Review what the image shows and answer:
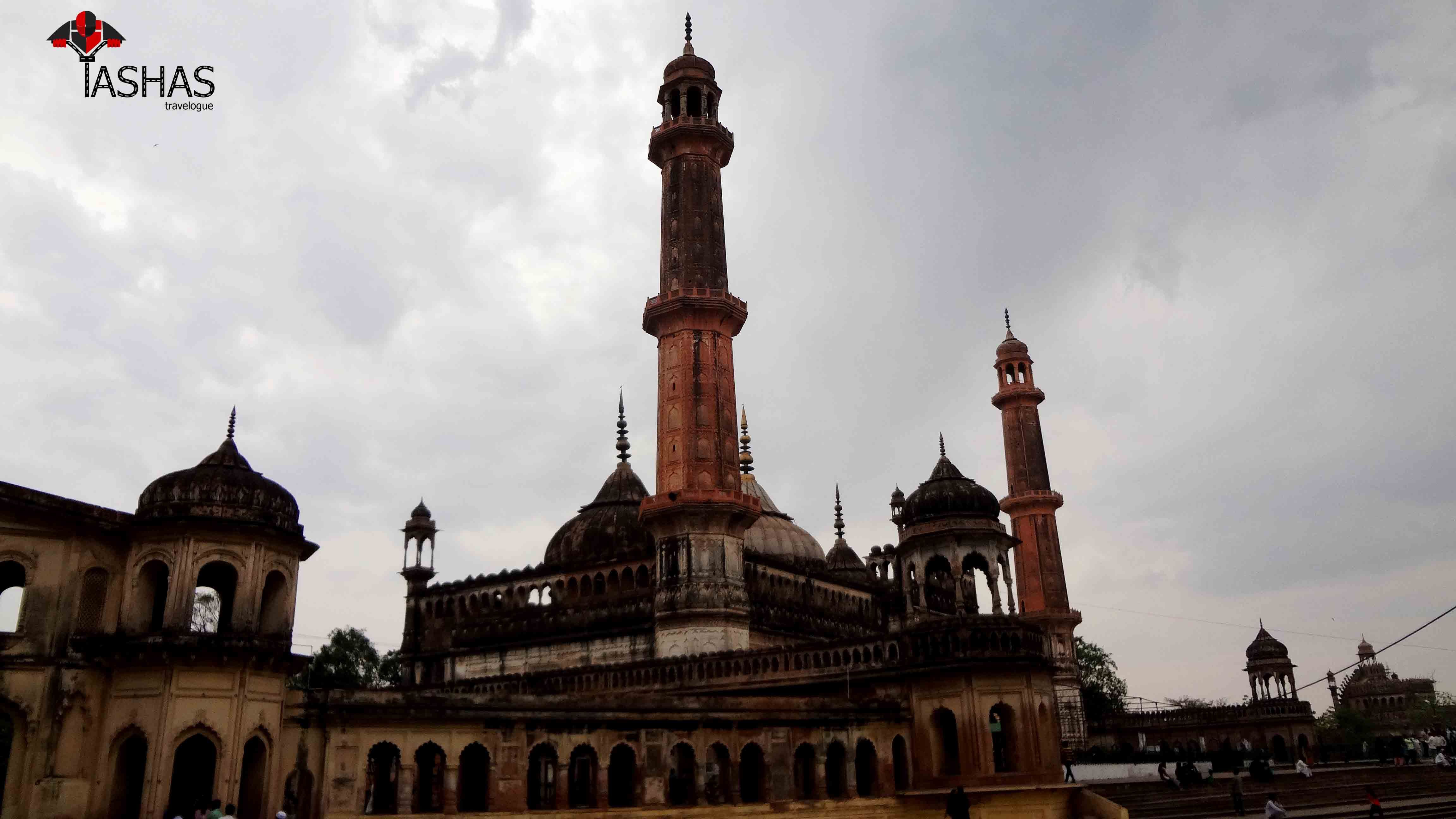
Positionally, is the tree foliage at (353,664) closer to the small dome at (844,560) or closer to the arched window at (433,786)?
the small dome at (844,560)

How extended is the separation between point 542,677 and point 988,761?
52.9 ft

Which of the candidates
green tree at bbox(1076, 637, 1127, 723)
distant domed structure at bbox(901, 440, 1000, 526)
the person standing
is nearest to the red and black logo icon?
distant domed structure at bbox(901, 440, 1000, 526)

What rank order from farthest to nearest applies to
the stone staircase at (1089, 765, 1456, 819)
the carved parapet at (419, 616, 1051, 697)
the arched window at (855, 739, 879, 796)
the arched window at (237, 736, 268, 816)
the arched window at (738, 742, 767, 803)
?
the stone staircase at (1089, 765, 1456, 819), the arched window at (855, 739, 879, 796), the carved parapet at (419, 616, 1051, 697), the arched window at (738, 742, 767, 803), the arched window at (237, 736, 268, 816)

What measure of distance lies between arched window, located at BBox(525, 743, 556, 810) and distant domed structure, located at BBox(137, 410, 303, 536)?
668 centimetres

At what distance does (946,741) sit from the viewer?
24.6 m

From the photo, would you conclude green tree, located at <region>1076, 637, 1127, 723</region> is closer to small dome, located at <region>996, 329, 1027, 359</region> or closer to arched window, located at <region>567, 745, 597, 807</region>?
small dome, located at <region>996, 329, 1027, 359</region>

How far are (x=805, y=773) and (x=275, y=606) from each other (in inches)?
466

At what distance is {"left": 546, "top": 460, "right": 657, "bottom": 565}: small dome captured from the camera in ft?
133

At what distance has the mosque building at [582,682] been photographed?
19219 millimetres

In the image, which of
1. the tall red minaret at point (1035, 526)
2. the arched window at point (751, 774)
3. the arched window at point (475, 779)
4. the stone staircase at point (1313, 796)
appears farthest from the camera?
the tall red minaret at point (1035, 526)

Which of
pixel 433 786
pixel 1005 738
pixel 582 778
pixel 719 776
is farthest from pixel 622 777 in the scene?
pixel 1005 738

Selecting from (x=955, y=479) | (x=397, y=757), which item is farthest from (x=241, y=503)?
(x=955, y=479)

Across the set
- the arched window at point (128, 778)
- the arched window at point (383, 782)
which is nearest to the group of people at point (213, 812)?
the arched window at point (128, 778)

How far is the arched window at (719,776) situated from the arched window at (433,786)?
543 centimetres
